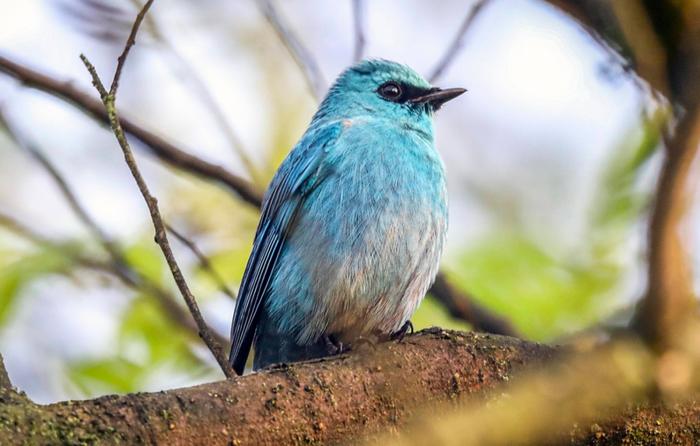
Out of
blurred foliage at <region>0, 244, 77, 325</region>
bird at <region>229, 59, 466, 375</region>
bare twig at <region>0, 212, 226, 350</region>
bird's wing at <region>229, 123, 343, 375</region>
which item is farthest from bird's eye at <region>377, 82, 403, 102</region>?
blurred foliage at <region>0, 244, 77, 325</region>

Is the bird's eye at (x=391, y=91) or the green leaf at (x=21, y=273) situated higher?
the bird's eye at (x=391, y=91)

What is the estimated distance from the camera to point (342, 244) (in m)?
4.76

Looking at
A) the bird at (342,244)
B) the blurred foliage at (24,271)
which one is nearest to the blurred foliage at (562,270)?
the bird at (342,244)

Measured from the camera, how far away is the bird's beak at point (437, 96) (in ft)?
18.9

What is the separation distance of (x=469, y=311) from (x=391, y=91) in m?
1.39

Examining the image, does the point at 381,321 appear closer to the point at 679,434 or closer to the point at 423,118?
the point at 423,118

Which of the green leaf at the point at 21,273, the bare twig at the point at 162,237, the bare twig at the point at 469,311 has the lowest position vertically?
the bare twig at the point at 162,237

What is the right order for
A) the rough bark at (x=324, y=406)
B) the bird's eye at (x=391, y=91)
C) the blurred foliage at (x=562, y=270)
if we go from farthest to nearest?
1. the bird's eye at (x=391, y=91)
2. the blurred foliage at (x=562, y=270)
3. the rough bark at (x=324, y=406)

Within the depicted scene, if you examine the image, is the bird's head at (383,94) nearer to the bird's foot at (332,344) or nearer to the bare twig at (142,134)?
the bare twig at (142,134)

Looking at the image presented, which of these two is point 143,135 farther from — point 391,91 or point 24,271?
point 391,91

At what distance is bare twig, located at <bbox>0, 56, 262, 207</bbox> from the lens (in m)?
5.21

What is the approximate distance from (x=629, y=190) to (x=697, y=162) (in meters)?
2.02

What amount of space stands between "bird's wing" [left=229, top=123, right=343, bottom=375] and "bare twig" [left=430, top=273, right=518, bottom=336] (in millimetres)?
997

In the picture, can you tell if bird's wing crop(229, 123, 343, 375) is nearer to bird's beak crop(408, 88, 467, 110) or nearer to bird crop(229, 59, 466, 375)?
bird crop(229, 59, 466, 375)
